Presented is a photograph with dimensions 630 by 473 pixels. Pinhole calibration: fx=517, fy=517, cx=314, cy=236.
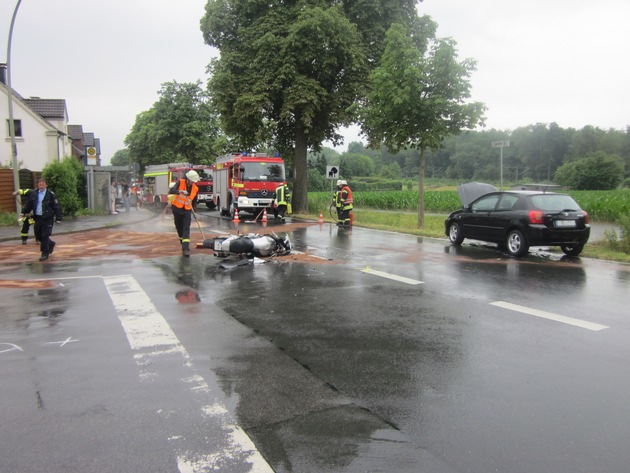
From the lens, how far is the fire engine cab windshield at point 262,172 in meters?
26.0

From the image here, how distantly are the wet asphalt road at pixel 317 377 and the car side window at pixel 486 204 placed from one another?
187 inches

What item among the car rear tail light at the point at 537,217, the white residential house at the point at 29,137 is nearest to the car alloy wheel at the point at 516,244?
the car rear tail light at the point at 537,217

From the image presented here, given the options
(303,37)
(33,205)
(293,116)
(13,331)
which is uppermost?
(303,37)

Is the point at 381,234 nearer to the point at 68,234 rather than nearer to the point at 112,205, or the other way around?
the point at 68,234

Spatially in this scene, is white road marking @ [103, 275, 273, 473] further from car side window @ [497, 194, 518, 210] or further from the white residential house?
the white residential house

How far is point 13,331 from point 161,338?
1.85 metres

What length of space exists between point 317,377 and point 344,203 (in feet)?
52.3

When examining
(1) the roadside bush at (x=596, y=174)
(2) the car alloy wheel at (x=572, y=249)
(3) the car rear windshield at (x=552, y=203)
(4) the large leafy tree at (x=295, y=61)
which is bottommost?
(2) the car alloy wheel at (x=572, y=249)

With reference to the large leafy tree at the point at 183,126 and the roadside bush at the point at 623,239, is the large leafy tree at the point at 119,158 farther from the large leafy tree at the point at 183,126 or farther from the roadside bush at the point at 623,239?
the roadside bush at the point at 623,239

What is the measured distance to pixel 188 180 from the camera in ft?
40.9

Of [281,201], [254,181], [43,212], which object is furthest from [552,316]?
[254,181]

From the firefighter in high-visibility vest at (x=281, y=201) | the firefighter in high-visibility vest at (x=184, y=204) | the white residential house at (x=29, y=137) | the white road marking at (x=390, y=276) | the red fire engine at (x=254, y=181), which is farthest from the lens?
the white residential house at (x=29, y=137)

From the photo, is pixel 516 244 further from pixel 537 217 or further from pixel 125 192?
pixel 125 192

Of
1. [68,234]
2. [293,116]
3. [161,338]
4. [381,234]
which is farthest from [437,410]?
[293,116]
